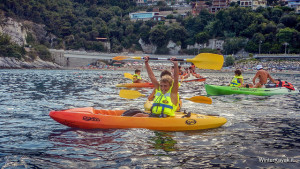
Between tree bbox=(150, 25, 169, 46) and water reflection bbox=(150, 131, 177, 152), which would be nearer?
water reflection bbox=(150, 131, 177, 152)

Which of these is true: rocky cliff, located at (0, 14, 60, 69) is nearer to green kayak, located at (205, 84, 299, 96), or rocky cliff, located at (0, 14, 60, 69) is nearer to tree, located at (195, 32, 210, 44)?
tree, located at (195, 32, 210, 44)

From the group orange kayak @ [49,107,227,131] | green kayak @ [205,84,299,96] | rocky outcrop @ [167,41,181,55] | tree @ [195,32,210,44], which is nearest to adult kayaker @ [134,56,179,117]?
orange kayak @ [49,107,227,131]

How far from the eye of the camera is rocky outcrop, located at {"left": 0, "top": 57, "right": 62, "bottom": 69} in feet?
227

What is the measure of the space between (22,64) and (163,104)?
240 ft

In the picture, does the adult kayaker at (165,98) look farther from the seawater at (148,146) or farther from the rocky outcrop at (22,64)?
the rocky outcrop at (22,64)

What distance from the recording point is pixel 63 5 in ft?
381

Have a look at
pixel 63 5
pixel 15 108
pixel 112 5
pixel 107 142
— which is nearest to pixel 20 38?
pixel 63 5

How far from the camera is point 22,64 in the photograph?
7294 cm

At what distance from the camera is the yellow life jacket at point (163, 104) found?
7.65 meters

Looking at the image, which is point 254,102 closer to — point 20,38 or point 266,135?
point 266,135

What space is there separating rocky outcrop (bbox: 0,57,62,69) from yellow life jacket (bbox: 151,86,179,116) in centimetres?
7034

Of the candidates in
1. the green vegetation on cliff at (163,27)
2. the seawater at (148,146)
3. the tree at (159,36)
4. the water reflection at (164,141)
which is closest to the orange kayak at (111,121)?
the seawater at (148,146)

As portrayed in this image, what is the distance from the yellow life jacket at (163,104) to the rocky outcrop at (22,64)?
7034 centimetres

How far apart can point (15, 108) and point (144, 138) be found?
6359mm
